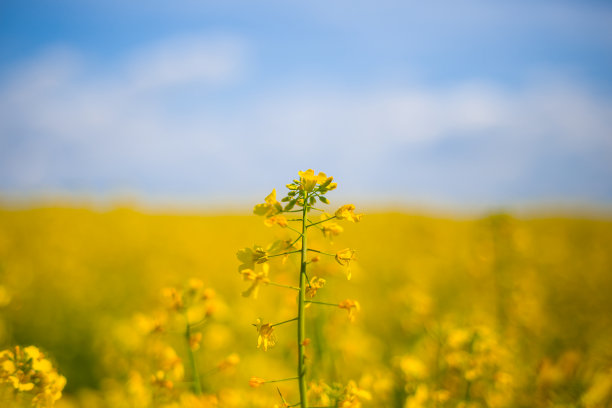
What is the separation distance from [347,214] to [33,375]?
162cm

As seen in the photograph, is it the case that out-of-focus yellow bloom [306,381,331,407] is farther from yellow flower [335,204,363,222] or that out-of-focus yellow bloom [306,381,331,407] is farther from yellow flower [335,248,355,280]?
yellow flower [335,204,363,222]

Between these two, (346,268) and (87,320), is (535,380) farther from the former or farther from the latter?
(87,320)

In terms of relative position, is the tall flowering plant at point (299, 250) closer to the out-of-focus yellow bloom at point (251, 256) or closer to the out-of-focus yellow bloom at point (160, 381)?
the out-of-focus yellow bloom at point (251, 256)

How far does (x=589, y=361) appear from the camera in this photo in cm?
335

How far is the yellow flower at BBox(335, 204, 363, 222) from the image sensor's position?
1.50 meters

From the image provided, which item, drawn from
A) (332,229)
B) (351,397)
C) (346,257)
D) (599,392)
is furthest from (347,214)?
(599,392)

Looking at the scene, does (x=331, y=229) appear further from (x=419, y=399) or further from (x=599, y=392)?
(x=599, y=392)

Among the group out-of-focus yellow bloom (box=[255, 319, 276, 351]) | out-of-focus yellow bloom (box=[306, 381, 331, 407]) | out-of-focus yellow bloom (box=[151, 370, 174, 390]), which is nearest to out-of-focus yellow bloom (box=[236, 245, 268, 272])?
out-of-focus yellow bloom (box=[255, 319, 276, 351])

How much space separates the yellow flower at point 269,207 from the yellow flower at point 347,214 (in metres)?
0.25

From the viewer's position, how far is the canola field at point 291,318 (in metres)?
2.08

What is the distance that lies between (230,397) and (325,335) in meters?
0.93

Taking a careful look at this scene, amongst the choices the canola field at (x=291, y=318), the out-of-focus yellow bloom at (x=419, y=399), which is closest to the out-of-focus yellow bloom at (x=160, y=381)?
the canola field at (x=291, y=318)

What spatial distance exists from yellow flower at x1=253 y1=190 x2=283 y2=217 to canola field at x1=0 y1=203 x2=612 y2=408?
0.54 ft

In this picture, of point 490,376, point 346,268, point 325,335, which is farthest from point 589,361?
point 346,268
